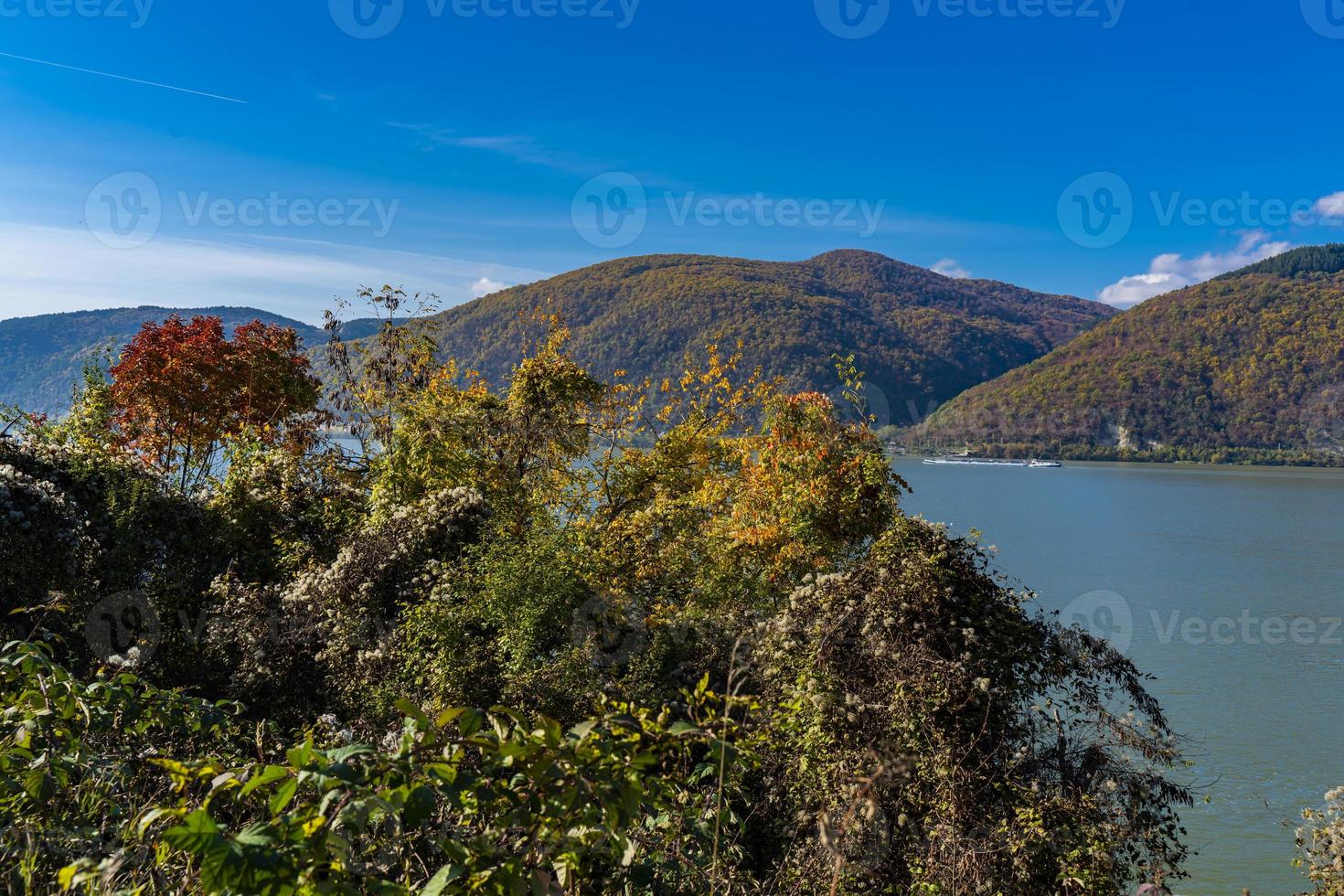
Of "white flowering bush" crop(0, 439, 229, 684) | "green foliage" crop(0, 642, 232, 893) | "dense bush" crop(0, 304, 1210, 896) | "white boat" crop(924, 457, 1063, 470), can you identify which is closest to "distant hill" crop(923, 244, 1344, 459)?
"white boat" crop(924, 457, 1063, 470)

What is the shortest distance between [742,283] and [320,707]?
100164 millimetres

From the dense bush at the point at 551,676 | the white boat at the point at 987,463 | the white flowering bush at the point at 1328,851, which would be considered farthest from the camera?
the white boat at the point at 987,463

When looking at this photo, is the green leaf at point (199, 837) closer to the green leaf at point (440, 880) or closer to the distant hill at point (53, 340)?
the green leaf at point (440, 880)

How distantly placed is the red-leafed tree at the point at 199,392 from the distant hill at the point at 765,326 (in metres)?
25.0

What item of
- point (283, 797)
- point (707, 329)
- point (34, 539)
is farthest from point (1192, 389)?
point (283, 797)

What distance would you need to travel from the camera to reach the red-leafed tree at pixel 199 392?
18453 millimetres

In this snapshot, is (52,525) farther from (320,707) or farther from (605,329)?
(605,329)

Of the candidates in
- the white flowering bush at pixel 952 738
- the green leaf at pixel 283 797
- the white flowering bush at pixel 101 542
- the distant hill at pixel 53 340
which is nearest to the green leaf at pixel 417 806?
the green leaf at pixel 283 797

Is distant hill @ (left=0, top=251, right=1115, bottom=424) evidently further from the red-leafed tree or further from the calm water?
the calm water

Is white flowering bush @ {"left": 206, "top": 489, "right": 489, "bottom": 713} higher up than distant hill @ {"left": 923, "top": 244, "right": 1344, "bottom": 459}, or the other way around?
distant hill @ {"left": 923, "top": 244, "right": 1344, "bottom": 459}

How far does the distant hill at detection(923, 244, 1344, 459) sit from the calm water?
29636 millimetres

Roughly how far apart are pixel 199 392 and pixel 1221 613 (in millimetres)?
30467

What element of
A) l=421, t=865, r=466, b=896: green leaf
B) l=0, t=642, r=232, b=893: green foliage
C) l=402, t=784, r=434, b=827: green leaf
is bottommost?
l=0, t=642, r=232, b=893: green foliage

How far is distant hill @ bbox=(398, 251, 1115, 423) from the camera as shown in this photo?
76188 millimetres
